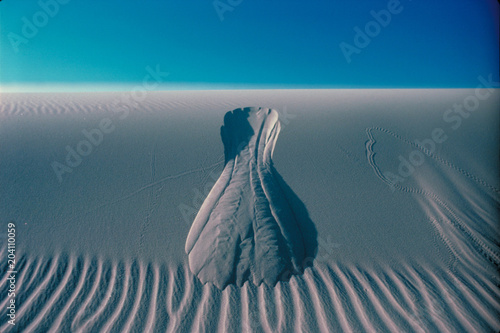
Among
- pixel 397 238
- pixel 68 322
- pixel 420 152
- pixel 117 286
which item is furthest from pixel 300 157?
pixel 68 322

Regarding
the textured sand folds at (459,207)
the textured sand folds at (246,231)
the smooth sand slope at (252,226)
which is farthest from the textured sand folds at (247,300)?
the textured sand folds at (459,207)

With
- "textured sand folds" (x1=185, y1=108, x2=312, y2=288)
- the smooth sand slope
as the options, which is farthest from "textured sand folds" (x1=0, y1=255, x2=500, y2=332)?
"textured sand folds" (x1=185, y1=108, x2=312, y2=288)

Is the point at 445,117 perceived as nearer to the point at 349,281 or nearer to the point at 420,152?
the point at 420,152

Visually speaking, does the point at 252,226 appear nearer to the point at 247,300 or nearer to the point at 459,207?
the point at 247,300

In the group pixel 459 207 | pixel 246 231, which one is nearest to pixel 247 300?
pixel 246 231

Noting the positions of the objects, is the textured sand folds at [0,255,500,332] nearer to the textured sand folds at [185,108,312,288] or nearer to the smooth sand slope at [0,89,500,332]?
the smooth sand slope at [0,89,500,332]

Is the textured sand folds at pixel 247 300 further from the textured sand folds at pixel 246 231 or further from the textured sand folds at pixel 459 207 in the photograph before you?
the textured sand folds at pixel 459 207
